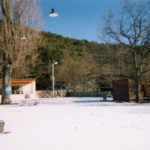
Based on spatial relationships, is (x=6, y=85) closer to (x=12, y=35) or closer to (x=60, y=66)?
(x=12, y=35)

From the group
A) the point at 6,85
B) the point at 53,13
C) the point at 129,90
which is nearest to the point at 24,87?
the point at 6,85

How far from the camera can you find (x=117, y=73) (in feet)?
53.8

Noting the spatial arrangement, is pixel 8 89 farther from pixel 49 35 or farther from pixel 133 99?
pixel 49 35

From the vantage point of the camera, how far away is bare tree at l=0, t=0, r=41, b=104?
13805 mm

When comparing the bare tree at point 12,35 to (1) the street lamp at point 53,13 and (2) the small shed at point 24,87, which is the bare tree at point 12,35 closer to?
(1) the street lamp at point 53,13

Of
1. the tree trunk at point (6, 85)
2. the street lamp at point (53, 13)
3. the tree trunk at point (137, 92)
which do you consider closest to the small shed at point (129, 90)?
the tree trunk at point (137, 92)

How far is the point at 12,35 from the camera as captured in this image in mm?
13953

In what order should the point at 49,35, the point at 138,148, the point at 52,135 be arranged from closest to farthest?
the point at 138,148 < the point at 52,135 < the point at 49,35

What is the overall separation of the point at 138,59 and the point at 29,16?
9.24m

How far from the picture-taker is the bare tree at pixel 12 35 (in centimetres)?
1380

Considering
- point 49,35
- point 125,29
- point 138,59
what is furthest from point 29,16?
point 49,35

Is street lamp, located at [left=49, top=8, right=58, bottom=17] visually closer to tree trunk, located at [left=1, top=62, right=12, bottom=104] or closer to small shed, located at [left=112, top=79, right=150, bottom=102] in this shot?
tree trunk, located at [left=1, top=62, right=12, bottom=104]

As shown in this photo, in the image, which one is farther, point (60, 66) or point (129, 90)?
point (60, 66)

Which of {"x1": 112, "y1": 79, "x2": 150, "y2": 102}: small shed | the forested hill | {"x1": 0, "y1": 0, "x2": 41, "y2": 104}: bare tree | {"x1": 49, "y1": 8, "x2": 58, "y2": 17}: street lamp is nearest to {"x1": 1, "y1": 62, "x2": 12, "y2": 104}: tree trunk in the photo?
{"x1": 0, "y1": 0, "x2": 41, "y2": 104}: bare tree
